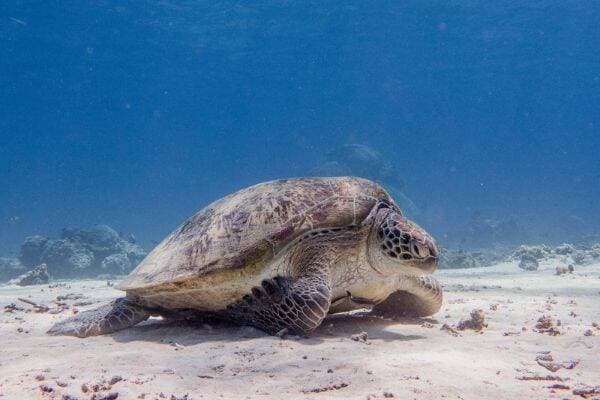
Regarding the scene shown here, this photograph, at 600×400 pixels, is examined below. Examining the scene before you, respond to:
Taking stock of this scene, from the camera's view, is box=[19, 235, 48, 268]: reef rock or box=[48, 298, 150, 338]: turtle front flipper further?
box=[19, 235, 48, 268]: reef rock

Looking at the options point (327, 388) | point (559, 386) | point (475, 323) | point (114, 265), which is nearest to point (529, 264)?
point (475, 323)

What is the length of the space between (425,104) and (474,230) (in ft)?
484

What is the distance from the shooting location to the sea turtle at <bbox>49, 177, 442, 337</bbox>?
153 inches

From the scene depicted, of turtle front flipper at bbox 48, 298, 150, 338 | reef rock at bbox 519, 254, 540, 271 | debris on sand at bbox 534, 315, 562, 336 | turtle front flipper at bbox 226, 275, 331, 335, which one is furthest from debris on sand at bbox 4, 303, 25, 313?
reef rock at bbox 519, 254, 540, 271

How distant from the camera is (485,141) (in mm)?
191375

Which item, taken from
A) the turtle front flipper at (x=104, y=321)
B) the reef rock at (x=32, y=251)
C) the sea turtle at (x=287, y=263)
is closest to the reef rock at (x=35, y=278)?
the reef rock at (x=32, y=251)

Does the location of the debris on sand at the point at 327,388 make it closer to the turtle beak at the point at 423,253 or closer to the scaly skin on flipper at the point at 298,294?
the scaly skin on flipper at the point at 298,294

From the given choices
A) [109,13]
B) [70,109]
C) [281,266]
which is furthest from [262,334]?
[70,109]

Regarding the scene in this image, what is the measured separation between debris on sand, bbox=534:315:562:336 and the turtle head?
4.72 ft

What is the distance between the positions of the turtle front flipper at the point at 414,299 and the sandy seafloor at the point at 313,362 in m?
0.21

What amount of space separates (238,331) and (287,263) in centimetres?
93

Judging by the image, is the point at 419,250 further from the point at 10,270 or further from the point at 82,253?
the point at 10,270

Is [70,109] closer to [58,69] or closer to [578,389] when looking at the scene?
[58,69]

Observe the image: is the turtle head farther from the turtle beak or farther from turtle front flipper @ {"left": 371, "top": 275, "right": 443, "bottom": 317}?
turtle front flipper @ {"left": 371, "top": 275, "right": 443, "bottom": 317}
